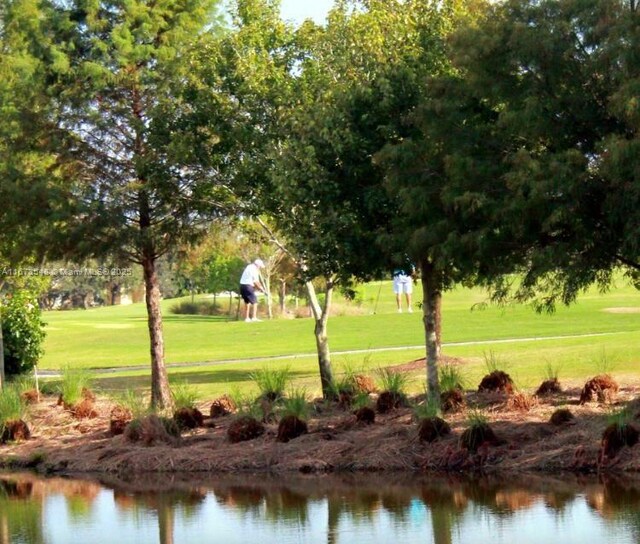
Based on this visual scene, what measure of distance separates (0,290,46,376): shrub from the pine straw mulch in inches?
375

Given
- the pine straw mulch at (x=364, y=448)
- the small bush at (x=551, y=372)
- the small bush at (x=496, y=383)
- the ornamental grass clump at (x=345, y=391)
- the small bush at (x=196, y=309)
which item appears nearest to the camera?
the pine straw mulch at (x=364, y=448)

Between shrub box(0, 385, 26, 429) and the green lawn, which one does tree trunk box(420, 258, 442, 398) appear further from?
shrub box(0, 385, 26, 429)

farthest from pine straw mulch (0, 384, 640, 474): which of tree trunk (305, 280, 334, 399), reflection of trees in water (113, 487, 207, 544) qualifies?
tree trunk (305, 280, 334, 399)

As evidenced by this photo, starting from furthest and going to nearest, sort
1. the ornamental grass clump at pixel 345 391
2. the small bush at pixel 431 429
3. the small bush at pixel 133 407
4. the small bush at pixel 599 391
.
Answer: the ornamental grass clump at pixel 345 391 → the small bush at pixel 133 407 → the small bush at pixel 599 391 → the small bush at pixel 431 429

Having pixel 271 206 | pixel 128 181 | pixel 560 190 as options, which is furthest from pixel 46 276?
pixel 560 190

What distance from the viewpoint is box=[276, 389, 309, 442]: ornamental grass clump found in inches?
714

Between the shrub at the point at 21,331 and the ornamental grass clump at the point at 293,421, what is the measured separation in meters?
13.1

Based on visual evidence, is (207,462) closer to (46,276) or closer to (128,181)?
(128,181)

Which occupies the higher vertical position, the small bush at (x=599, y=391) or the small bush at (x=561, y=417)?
the small bush at (x=599, y=391)

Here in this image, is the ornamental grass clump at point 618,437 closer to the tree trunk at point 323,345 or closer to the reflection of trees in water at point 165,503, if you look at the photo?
the reflection of trees in water at point 165,503


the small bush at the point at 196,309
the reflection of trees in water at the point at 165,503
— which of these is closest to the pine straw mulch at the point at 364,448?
the reflection of trees in water at the point at 165,503

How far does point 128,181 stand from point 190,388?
5.29 meters

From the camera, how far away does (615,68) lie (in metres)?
14.7

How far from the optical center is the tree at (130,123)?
21328mm
